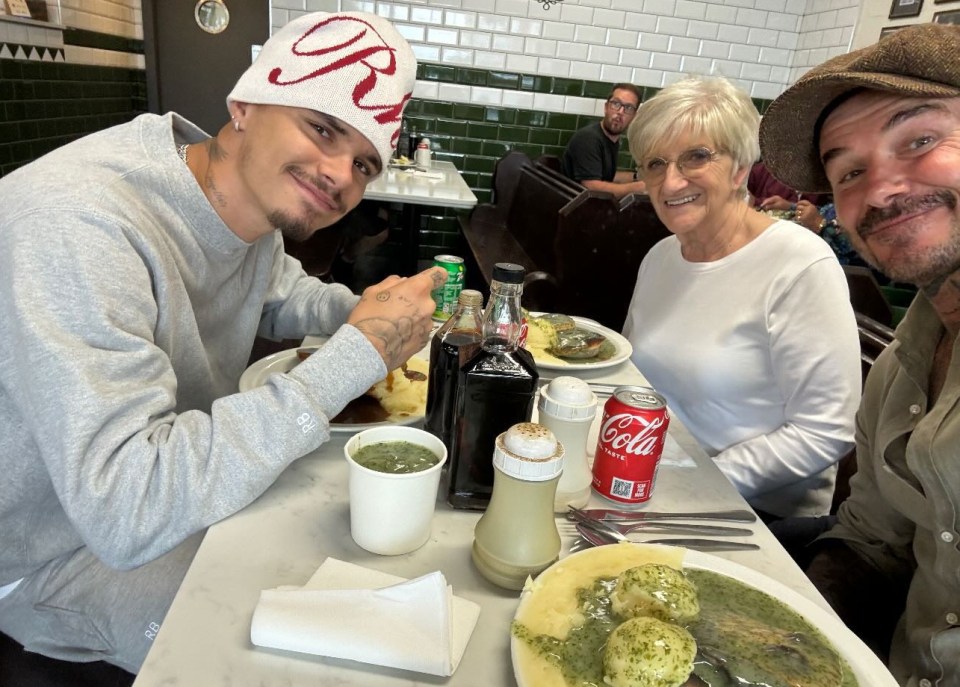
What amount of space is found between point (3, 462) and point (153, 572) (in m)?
0.28

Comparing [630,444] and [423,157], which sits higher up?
[423,157]

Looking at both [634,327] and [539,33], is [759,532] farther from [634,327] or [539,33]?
[539,33]

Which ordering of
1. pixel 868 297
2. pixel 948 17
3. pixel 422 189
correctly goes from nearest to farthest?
pixel 868 297 → pixel 422 189 → pixel 948 17

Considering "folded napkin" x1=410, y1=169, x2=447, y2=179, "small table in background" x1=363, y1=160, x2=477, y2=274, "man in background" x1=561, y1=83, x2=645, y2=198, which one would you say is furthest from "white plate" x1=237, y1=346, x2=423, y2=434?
"man in background" x1=561, y1=83, x2=645, y2=198

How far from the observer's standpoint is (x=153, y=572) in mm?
1037

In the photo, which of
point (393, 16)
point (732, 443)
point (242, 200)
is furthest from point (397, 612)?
point (393, 16)

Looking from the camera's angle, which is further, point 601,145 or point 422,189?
point 601,145

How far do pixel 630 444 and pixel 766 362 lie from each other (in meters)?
0.77

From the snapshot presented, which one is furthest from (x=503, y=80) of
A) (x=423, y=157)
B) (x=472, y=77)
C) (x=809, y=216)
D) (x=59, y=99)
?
(x=59, y=99)

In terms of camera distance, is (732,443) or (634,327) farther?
(634,327)

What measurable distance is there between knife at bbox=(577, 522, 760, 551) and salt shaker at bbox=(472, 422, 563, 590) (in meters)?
0.11

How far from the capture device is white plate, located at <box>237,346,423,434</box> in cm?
116

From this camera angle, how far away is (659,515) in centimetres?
101

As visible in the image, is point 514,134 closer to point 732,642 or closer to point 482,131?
point 482,131
